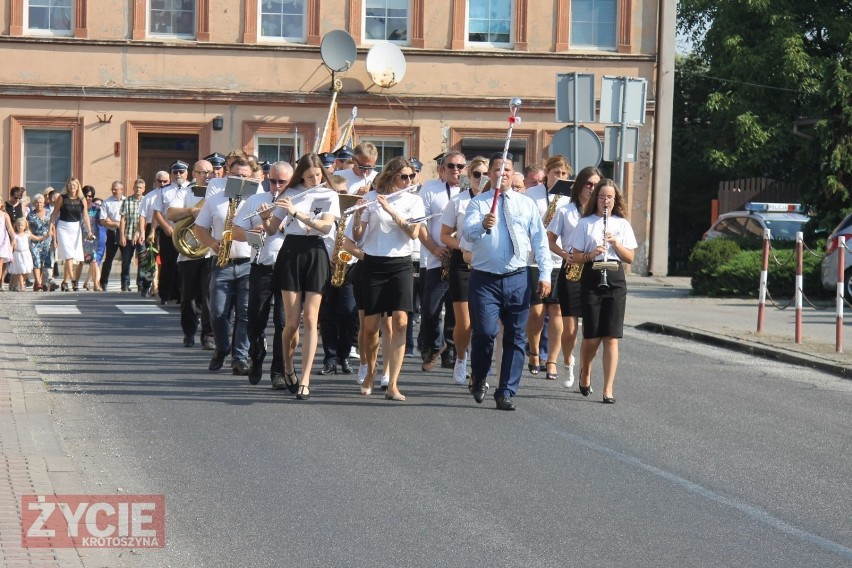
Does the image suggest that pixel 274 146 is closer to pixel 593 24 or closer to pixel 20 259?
pixel 593 24

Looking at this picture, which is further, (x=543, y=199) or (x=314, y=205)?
(x=543, y=199)

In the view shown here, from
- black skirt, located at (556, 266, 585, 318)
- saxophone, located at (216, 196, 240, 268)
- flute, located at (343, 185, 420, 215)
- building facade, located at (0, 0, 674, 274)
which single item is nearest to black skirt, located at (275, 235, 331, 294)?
flute, located at (343, 185, 420, 215)

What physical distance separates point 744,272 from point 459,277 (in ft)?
43.5

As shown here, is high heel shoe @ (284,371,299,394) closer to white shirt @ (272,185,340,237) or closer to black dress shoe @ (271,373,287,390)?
black dress shoe @ (271,373,287,390)

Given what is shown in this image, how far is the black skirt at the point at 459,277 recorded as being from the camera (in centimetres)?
1352

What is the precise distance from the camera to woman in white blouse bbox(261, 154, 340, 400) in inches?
482

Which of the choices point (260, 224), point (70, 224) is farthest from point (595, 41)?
point (260, 224)

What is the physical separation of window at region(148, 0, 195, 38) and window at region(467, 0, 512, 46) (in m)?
5.80

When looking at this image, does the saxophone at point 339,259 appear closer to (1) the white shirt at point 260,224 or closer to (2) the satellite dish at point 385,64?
(1) the white shirt at point 260,224

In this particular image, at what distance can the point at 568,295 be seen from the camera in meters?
13.7

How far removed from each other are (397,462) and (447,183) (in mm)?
5085

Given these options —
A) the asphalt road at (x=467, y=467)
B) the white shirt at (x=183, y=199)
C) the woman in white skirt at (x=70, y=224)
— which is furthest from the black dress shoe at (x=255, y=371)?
the woman in white skirt at (x=70, y=224)

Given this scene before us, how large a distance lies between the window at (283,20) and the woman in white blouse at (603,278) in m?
21.4

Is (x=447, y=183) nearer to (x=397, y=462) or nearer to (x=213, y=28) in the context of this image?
(x=397, y=462)
